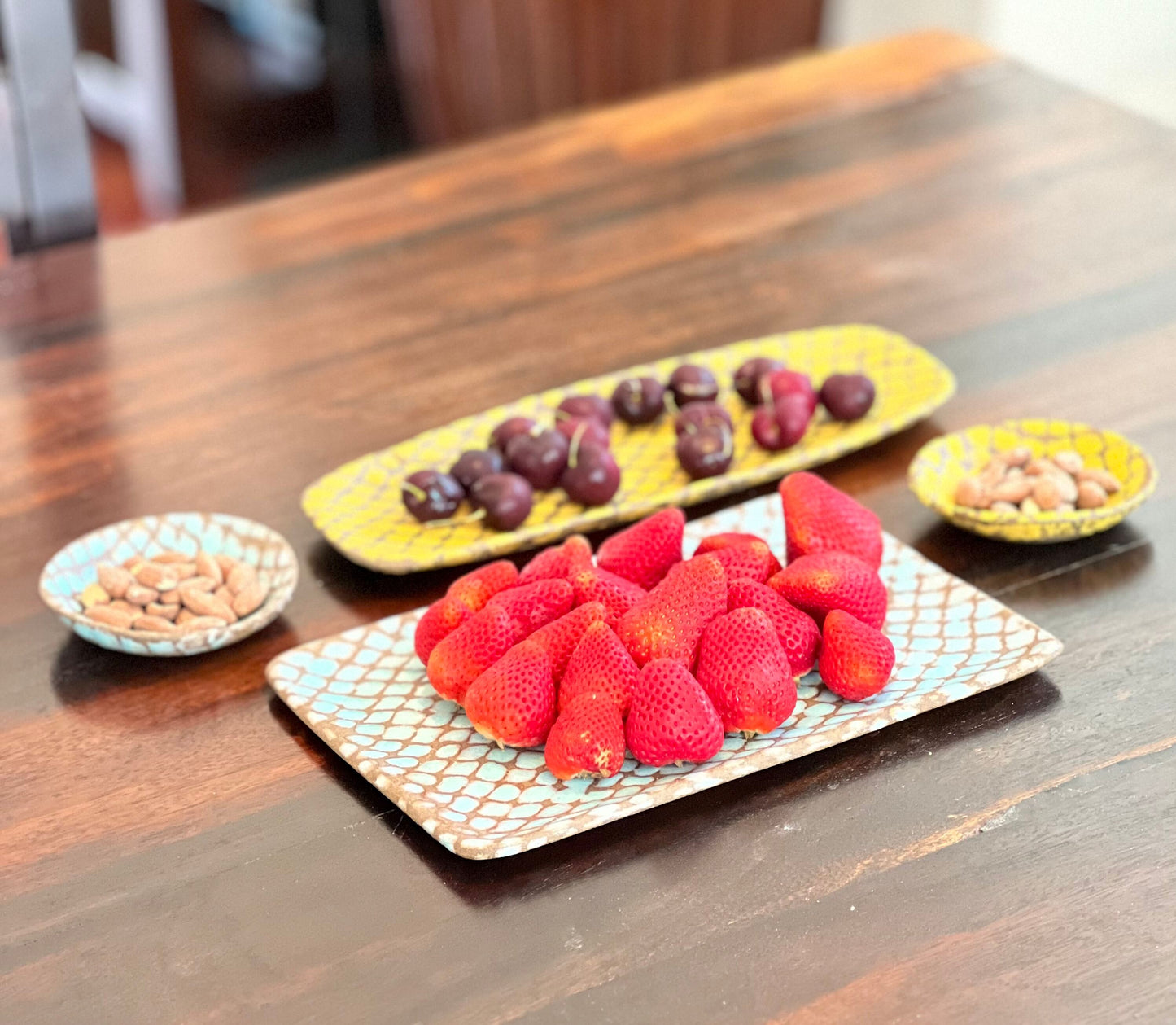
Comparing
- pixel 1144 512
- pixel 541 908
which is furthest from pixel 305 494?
pixel 1144 512

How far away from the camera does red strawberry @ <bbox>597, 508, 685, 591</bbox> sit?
1.17m

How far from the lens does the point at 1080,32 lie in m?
3.81

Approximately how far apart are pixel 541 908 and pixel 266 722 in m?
0.29

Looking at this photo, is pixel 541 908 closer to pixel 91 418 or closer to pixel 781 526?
pixel 781 526

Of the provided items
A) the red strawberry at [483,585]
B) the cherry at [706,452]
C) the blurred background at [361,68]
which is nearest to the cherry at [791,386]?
the cherry at [706,452]

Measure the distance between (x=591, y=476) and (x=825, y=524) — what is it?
0.25m

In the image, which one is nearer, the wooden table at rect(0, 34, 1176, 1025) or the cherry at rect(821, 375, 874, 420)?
the wooden table at rect(0, 34, 1176, 1025)

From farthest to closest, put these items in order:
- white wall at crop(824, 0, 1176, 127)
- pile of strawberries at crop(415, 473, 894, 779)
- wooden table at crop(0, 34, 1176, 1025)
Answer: white wall at crop(824, 0, 1176, 127)
pile of strawberries at crop(415, 473, 894, 779)
wooden table at crop(0, 34, 1176, 1025)

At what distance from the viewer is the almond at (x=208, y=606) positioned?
1212 mm


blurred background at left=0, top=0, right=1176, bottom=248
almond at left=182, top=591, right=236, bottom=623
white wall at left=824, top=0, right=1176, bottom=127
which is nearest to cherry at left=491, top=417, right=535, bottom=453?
almond at left=182, top=591, right=236, bottom=623

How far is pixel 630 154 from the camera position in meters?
2.08

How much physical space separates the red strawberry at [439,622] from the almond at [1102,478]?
0.54 m

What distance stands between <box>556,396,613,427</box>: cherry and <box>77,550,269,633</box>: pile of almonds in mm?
368

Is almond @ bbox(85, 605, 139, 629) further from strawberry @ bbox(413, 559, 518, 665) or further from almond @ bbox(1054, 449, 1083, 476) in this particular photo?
almond @ bbox(1054, 449, 1083, 476)
